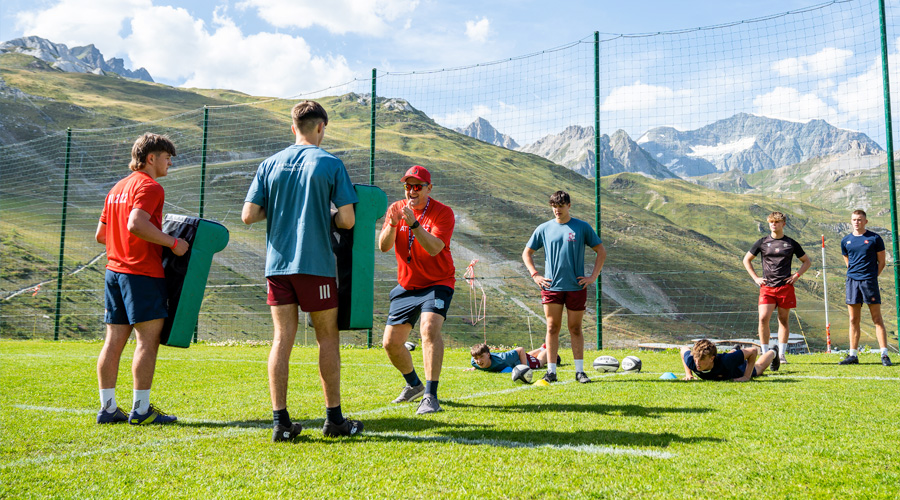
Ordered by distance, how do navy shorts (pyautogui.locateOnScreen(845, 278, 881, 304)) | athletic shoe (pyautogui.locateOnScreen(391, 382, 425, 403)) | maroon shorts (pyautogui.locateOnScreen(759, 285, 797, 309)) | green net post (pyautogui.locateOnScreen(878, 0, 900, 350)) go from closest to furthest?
athletic shoe (pyautogui.locateOnScreen(391, 382, 425, 403)) → maroon shorts (pyautogui.locateOnScreen(759, 285, 797, 309)) → navy shorts (pyautogui.locateOnScreen(845, 278, 881, 304)) → green net post (pyautogui.locateOnScreen(878, 0, 900, 350))

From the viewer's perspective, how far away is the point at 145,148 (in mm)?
4098

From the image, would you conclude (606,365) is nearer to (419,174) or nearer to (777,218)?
(777,218)

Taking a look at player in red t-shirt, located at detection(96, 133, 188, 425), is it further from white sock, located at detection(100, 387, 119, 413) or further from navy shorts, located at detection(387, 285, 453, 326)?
navy shorts, located at detection(387, 285, 453, 326)

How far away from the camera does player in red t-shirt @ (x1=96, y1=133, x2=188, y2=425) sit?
12.6 feet

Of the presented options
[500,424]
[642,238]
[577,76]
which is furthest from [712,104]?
[642,238]

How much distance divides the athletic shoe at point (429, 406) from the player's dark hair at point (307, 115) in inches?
72.8

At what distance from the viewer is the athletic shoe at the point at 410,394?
472 cm

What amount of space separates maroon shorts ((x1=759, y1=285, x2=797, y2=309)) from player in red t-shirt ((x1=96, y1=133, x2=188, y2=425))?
21.8 feet

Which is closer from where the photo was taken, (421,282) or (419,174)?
(419,174)

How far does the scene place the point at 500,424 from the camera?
12.1 ft

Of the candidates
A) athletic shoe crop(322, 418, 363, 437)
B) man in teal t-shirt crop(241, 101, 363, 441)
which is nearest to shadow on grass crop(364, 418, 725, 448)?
athletic shoe crop(322, 418, 363, 437)

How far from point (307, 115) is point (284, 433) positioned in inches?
65.3

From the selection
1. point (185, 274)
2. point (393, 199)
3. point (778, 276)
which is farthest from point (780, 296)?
point (393, 199)

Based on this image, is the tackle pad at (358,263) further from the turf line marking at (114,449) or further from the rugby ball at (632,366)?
the rugby ball at (632,366)
